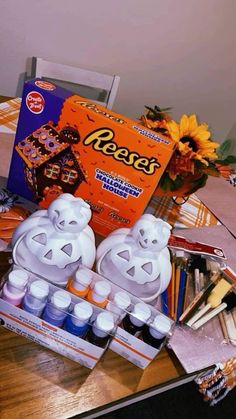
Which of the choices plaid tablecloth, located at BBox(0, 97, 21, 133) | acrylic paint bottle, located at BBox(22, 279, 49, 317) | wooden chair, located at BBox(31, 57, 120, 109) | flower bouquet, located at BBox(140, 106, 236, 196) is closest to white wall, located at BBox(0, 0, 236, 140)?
wooden chair, located at BBox(31, 57, 120, 109)

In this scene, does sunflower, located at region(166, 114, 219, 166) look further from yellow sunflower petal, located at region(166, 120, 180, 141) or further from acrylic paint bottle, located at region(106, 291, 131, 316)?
acrylic paint bottle, located at region(106, 291, 131, 316)

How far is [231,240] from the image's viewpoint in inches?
37.6

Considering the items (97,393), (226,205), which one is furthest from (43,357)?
(226,205)

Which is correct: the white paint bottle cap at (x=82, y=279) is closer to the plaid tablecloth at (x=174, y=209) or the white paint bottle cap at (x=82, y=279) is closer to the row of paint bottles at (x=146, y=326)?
the row of paint bottles at (x=146, y=326)

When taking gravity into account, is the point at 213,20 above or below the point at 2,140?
above

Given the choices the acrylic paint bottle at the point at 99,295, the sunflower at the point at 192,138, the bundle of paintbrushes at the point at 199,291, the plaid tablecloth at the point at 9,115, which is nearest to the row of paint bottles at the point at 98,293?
the acrylic paint bottle at the point at 99,295

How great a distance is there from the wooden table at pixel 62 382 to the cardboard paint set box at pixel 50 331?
14 mm

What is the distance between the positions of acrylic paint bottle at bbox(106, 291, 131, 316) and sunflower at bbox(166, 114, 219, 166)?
0.35 m

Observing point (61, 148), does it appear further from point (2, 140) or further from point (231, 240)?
point (231, 240)

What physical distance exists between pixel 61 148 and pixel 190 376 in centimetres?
49

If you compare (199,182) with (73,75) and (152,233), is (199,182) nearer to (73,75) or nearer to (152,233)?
(152,233)

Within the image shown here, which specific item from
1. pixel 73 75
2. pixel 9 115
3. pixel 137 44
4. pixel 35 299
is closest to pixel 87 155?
pixel 35 299

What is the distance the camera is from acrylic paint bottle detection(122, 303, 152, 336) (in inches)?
21.0

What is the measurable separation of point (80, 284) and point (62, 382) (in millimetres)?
146
